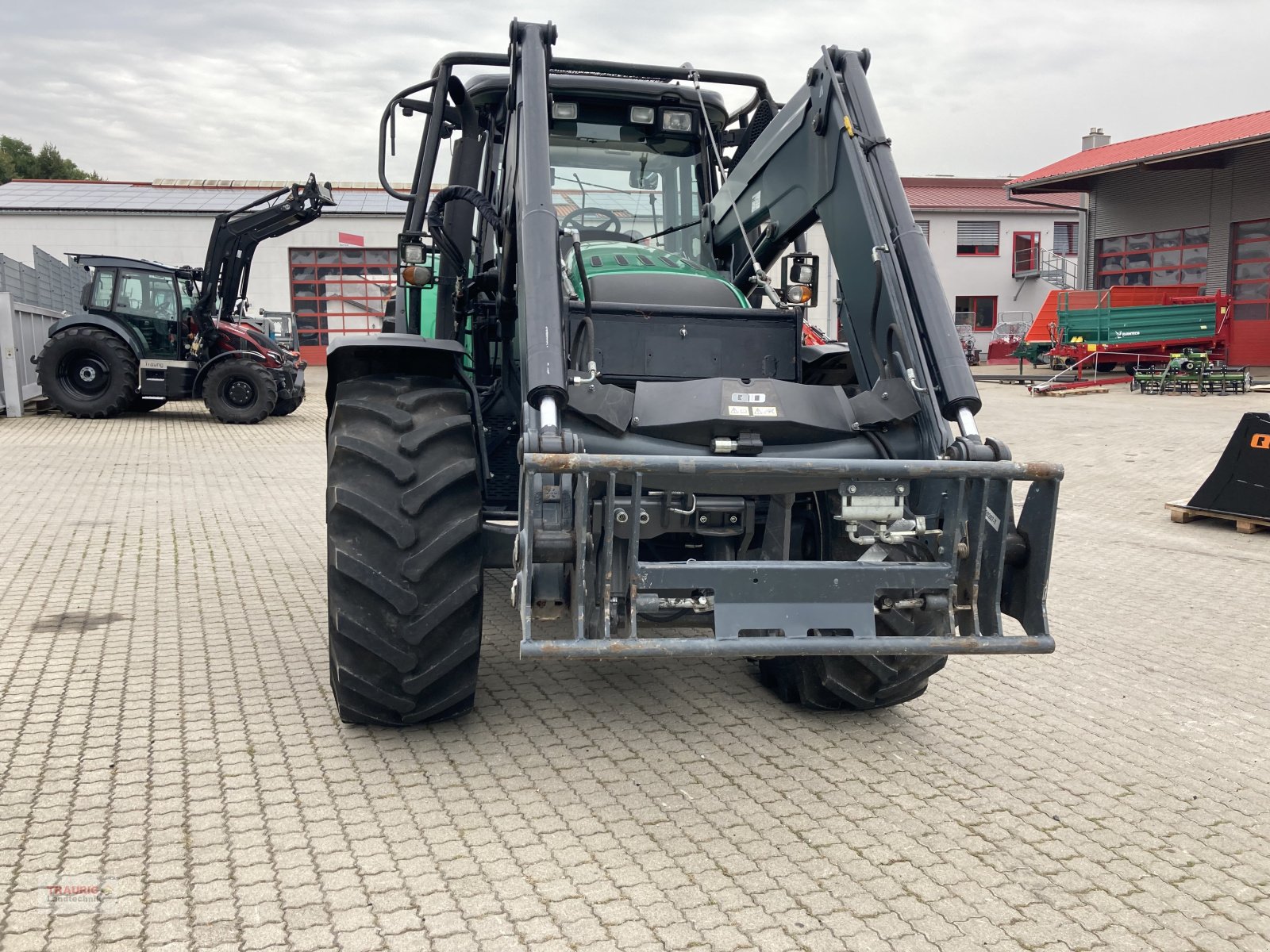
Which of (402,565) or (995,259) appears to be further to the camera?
(995,259)

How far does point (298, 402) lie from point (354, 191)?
65.5 ft

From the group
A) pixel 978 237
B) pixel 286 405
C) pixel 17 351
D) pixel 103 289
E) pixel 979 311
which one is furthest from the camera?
pixel 979 311

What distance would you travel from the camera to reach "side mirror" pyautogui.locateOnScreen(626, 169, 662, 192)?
571cm

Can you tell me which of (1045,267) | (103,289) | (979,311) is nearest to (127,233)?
(103,289)

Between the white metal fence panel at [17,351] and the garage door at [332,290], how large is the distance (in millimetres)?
14919

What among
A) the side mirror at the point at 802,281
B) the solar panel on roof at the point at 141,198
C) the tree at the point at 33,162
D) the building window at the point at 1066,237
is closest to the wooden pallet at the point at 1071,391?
the solar panel on roof at the point at 141,198

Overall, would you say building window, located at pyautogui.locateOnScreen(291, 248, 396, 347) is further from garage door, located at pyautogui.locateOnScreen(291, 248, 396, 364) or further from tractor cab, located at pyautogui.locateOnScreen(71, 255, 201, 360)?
tractor cab, located at pyautogui.locateOnScreen(71, 255, 201, 360)

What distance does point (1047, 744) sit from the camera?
4305 mm

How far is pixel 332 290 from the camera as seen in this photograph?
33.9 m

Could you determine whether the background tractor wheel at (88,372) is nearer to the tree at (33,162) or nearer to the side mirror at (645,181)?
the side mirror at (645,181)

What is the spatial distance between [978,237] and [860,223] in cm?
4049

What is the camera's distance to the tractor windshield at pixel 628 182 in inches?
217

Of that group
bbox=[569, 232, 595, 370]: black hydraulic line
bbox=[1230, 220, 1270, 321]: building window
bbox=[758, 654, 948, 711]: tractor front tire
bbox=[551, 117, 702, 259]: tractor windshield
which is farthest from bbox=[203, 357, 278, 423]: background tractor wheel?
bbox=[1230, 220, 1270, 321]: building window

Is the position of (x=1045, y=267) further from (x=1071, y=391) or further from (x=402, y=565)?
(x=402, y=565)
